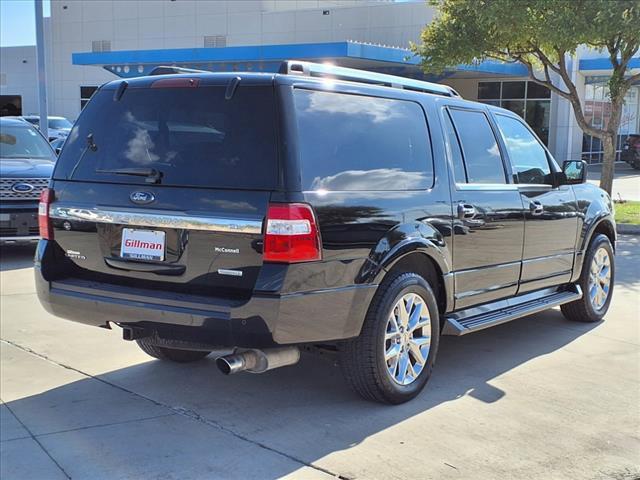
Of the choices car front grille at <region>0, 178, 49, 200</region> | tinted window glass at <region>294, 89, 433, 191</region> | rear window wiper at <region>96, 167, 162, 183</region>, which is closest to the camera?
tinted window glass at <region>294, 89, 433, 191</region>

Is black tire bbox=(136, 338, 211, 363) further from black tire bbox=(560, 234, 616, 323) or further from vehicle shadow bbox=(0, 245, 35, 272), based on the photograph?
vehicle shadow bbox=(0, 245, 35, 272)

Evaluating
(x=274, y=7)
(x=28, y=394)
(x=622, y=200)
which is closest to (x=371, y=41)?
(x=274, y=7)

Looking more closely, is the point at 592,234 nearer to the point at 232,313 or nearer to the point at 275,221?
the point at 275,221

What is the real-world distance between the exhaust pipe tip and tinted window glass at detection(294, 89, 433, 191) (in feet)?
3.33

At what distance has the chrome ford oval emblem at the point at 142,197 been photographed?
4.23 m

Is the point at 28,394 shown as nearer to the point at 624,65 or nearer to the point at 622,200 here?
the point at 624,65

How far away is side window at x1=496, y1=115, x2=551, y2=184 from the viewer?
19.7ft

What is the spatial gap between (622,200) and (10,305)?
15641 millimetres

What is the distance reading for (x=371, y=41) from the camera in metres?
36.5

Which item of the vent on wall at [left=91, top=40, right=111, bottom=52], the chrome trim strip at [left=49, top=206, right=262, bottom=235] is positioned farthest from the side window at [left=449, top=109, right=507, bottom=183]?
the vent on wall at [left=91, top=40, right=111, bottom=52]

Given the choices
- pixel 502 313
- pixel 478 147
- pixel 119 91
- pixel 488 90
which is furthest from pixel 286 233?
pixel 488 90

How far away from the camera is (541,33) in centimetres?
1455

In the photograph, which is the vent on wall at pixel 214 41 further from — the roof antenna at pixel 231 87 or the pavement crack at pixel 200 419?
the roof antenna at pixel 231 87

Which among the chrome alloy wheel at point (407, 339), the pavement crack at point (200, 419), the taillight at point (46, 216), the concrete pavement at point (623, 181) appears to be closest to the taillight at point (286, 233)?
the chrome alloy wheel at point (407, 339)
